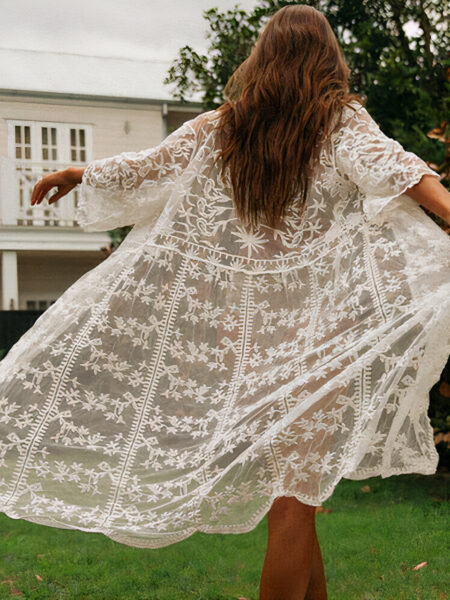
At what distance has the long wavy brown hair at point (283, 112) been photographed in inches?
76.5

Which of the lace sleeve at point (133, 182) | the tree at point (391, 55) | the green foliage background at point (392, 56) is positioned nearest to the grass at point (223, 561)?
the green foliage background at point (392, 56)

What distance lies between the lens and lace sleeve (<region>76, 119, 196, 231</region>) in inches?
83.8

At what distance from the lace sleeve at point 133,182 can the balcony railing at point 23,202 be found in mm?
2719

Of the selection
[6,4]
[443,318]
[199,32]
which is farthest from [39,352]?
[199,32]

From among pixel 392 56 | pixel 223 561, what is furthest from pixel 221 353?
pixel 392 56

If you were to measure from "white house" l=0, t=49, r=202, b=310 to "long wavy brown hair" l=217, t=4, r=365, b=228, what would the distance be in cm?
286

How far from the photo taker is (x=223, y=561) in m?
3.44

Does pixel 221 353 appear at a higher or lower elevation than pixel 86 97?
lower

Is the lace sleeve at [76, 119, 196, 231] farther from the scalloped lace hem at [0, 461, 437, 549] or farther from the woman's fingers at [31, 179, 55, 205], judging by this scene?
the scalloped lace hem at [0, 461, 437, 549]

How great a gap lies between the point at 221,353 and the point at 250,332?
0.10 m

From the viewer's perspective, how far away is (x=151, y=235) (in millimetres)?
2172

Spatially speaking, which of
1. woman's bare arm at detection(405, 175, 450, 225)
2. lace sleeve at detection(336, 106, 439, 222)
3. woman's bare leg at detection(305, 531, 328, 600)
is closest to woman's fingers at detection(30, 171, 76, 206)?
lace sleeve at detection(336, 106, 439, 222)

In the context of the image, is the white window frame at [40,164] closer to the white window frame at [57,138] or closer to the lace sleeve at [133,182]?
the white window frame at [57,138]

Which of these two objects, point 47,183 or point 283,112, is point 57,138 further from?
point 283,112
